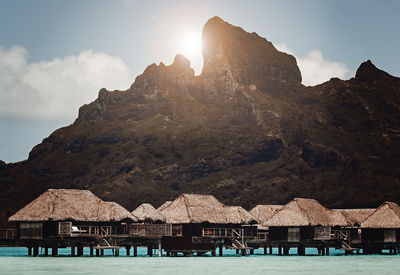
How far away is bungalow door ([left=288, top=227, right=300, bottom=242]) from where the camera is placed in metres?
95.2

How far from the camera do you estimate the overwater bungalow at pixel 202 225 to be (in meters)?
86.0

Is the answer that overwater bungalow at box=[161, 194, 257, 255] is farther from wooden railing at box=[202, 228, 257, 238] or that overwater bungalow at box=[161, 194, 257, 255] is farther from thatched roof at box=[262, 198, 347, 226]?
thatched roof at box=[262, 198, 347, 226]

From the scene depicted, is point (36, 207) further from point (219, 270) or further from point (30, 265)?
point (219, 270)

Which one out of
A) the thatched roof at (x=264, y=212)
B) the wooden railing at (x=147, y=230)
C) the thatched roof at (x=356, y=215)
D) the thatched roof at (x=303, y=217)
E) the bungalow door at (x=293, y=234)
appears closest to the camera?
the wooden railing at (x=147, y=230)

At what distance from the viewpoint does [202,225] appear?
88.9 meters

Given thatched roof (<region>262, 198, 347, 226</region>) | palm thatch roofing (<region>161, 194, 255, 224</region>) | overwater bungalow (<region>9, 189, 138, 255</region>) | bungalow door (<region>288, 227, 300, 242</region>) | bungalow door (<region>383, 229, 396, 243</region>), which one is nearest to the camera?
overwater bungalow (<region>9, 189, 138, 255</region>)

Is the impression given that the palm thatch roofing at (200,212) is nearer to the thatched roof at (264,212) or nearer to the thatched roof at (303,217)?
the thatched roof at (303,217)

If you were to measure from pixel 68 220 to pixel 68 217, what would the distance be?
0.36 m

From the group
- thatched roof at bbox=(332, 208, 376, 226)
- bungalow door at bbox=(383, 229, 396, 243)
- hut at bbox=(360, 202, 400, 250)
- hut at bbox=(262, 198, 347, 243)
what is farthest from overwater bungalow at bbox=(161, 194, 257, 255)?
thatched roof at bbox=(332, 208, 376, 226)

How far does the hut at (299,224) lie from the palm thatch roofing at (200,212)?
16.2 feet

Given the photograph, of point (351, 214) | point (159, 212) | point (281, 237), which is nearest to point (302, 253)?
point (281, 237)

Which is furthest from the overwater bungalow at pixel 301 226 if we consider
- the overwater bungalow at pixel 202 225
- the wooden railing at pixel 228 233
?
the overwater bungalow at pixel 202 225

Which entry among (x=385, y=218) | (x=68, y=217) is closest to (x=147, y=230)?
(x=68, y=217)

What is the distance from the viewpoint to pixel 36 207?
3295 inches
